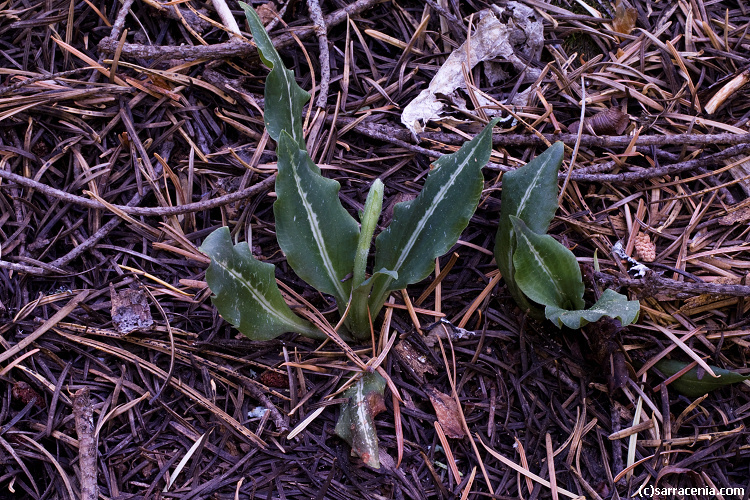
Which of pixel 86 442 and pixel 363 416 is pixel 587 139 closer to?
pixel 363 416

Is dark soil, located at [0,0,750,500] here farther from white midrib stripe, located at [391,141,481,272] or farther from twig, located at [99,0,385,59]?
white midrib stripe, located at [391,141,481,272]

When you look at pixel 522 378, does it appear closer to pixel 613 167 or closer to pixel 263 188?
pixel 613 167

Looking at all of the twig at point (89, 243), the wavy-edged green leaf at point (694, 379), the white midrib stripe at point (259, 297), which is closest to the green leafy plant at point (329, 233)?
the white midrib stripe at point (259, 297)

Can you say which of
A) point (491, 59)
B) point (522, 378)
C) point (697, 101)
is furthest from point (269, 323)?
point (697, 101)

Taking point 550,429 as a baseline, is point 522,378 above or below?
above

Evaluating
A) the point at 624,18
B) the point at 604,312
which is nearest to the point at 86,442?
the point at 604,312

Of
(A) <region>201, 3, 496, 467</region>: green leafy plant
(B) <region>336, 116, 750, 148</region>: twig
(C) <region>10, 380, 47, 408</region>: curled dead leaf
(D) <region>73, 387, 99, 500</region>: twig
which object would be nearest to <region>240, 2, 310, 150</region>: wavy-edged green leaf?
(A) <region>201, 3, 496, 467</region>: green leafy plant

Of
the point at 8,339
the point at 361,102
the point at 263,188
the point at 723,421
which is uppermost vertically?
the point at 361,102

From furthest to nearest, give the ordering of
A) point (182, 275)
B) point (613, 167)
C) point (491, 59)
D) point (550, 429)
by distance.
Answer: point (491, 59)
point (613, 167)
point (182, 275)
point (550, 429)
